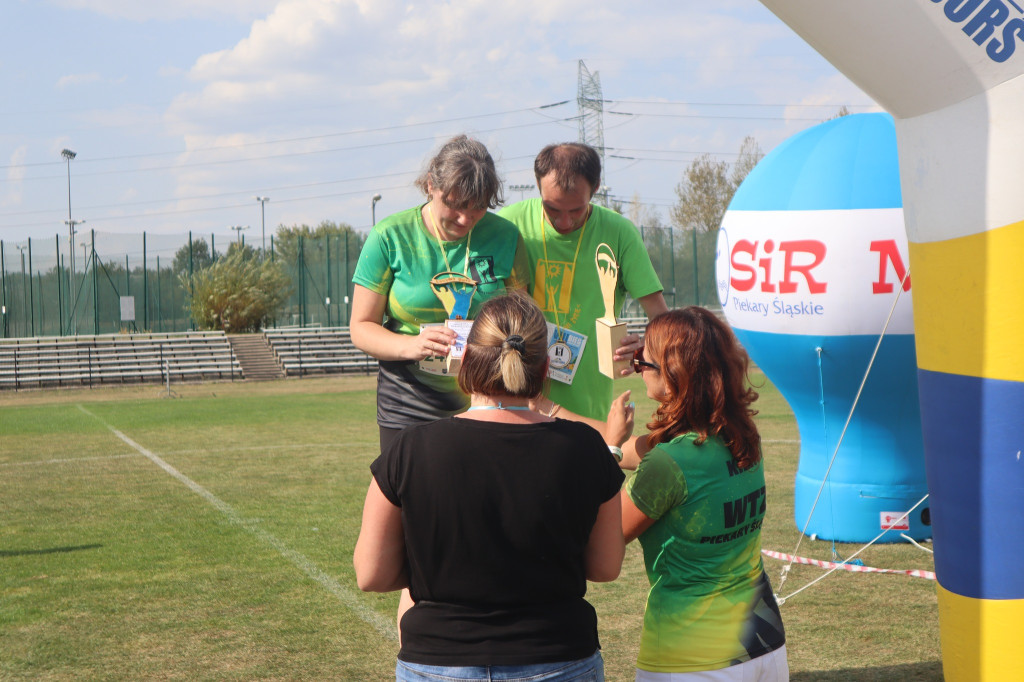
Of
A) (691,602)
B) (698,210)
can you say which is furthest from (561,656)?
(698,210)

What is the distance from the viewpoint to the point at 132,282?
39938mm

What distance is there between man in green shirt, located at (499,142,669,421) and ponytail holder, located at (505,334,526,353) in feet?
4.87

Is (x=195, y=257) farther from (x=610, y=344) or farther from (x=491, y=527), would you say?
(x=491, y=527)

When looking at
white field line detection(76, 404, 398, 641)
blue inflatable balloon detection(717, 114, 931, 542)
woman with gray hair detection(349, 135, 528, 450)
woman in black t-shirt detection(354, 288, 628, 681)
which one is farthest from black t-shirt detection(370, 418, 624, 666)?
blue inflatable balloon detection(717, 114, 931, 542)

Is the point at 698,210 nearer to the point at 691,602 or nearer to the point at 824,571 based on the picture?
the point at 824,571

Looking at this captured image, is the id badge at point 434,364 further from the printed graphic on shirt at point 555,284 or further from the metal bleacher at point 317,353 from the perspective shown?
the metal bleacher at point 317,353

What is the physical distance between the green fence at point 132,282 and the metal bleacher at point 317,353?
5.08 metres

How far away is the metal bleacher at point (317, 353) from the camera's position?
106 ft

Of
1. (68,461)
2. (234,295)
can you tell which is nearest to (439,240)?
(68,461)

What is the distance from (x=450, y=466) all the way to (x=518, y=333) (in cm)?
39

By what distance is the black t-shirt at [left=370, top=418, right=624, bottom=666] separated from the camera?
236 cm

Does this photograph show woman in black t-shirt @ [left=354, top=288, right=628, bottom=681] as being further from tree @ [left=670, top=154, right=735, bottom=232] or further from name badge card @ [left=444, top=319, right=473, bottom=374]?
tree @ [left=670, top=154, right=735, bottom=232]

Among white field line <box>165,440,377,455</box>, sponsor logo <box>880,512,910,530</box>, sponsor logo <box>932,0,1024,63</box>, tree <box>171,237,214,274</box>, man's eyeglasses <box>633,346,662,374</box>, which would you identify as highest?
tree <box>171,237,214,274</box>

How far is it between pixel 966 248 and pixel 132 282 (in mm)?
40793
